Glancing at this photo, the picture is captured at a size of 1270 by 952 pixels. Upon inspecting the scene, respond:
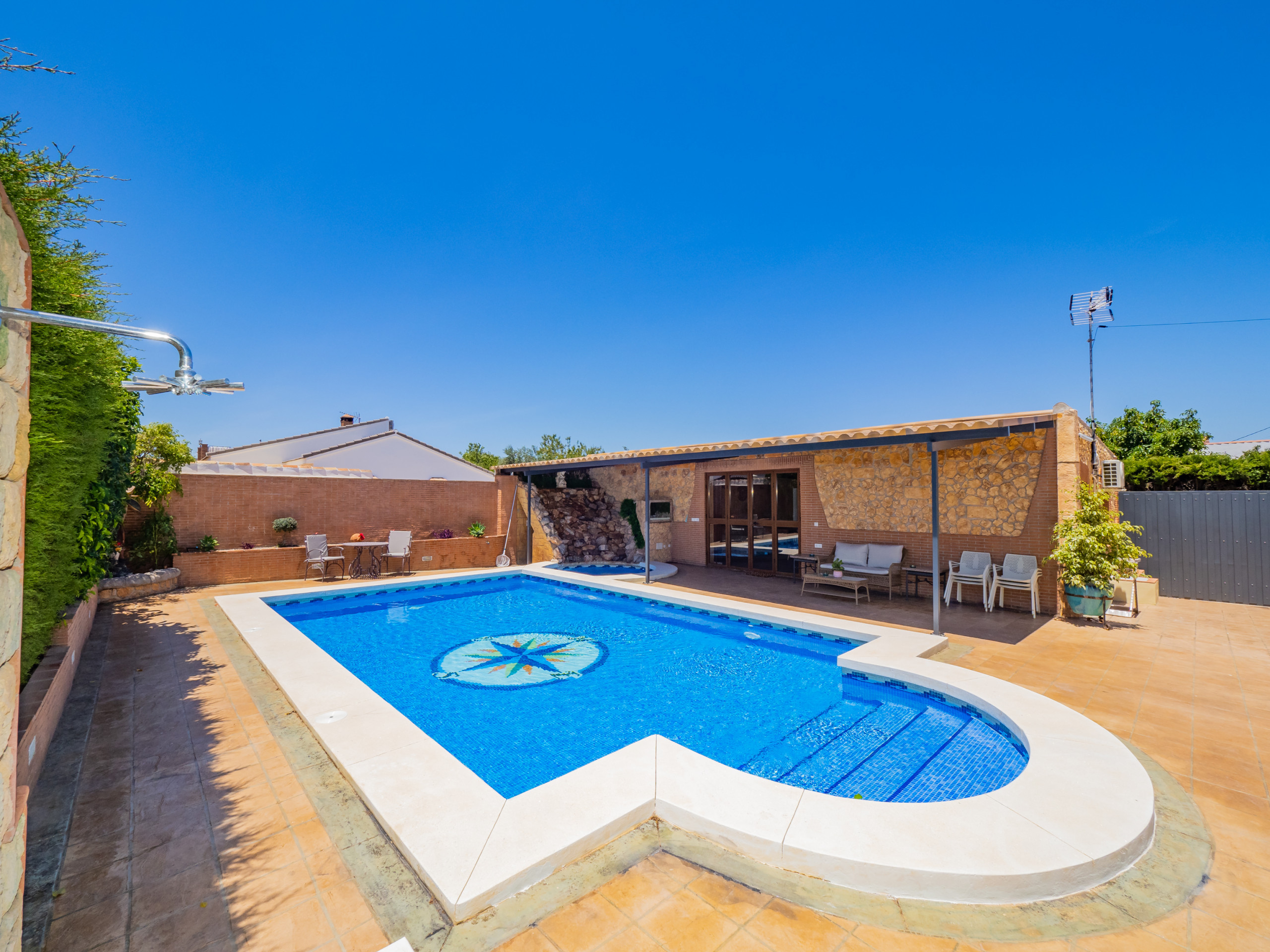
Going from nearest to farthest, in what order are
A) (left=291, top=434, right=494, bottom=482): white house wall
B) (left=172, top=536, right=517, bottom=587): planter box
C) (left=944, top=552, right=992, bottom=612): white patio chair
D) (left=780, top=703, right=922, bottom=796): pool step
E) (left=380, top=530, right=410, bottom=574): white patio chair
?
(left=780, top=703, right=922, bottom=796): pool step → (left=944, top=552, right=992, bottom=612): white patio chair → (left=172, top=536, right=517, bottom=587): planter box → (left=380, top=530, right=410, bottom=574): white patio chair → (left=291, top=434, right=494, bottom=482): white house wall

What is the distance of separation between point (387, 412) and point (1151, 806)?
81.1 ft

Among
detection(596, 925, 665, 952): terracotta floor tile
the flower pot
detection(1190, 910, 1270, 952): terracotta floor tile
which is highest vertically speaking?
the flower pot

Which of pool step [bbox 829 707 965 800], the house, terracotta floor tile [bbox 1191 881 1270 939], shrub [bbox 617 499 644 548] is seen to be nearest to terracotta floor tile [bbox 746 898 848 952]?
pool step [bbox 829 707 965 800]

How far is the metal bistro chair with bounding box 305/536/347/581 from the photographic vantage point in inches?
433

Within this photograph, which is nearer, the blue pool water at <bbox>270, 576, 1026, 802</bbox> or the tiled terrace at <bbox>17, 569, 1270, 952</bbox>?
the tiled terrace at <bbox>17, 569, 1270, 952</bbox>

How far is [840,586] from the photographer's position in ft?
31.0

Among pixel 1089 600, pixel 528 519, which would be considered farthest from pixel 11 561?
pixel 528 519

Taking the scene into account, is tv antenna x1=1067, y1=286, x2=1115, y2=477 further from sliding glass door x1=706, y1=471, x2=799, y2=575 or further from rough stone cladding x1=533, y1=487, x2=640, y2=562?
rough stone cladding x1=533, y1=487, x2=640, y2=562

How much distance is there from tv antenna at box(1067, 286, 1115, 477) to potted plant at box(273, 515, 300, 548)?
15491 mm

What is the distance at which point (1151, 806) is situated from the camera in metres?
2.89

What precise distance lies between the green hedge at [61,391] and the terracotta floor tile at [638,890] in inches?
132

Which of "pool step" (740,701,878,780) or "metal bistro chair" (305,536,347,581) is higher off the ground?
"metal bistro chair" (305,536,347,581)

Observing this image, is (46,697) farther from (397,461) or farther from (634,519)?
(397,461)

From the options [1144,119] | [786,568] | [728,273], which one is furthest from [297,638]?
[1144,119]
